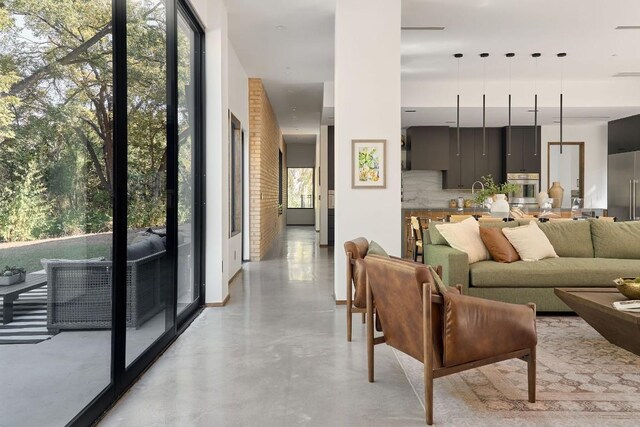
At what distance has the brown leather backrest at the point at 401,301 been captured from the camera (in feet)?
8.35

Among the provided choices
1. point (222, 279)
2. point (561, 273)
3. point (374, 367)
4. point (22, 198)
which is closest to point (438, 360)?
point (374, 367)

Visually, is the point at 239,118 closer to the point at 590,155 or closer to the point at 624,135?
the point at 624,135

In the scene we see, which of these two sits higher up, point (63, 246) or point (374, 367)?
point (63, 246)

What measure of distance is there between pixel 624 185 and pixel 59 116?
1039cm

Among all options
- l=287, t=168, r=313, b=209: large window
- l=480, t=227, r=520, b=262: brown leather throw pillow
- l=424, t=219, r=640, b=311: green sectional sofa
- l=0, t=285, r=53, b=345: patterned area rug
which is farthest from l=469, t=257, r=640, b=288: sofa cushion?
l=287, t=168, r=313, b=209: large window

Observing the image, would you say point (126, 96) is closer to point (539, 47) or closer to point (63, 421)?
point (63, 421)

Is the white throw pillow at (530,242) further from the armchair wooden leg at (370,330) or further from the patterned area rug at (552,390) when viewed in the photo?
the armchair wooden leg at (370,330)

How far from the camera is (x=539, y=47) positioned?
22.8 feet

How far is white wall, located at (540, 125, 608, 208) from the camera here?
11.2m

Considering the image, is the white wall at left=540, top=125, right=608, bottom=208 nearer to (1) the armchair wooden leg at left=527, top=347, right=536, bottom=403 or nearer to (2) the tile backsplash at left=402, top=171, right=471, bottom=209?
(2) the tile backsplash at left=402, top=171, right=471, bottom=209

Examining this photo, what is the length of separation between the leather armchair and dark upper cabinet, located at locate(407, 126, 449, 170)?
833 cm

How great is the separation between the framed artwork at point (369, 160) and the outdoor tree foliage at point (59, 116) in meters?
2.59

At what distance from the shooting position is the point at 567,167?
37.3ft

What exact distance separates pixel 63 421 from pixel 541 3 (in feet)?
19.2
